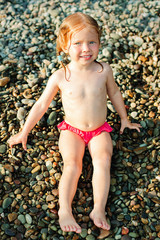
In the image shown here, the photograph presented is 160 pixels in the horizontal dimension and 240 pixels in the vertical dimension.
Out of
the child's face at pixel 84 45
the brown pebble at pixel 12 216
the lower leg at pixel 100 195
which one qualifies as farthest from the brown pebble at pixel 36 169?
the child's face at pixel 84 45

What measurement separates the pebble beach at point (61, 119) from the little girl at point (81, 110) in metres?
0.15

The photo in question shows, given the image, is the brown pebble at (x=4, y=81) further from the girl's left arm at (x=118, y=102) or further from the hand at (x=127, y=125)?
the hand at (x=127, y=125)

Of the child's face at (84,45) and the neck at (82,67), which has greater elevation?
the child's face at (84,45)

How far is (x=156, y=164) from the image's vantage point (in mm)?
2992

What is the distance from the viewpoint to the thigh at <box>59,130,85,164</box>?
2.77 metres

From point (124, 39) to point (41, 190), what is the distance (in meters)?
2.40

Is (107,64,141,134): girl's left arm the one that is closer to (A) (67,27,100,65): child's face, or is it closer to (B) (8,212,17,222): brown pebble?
(A) (67,27,100,65): child's face

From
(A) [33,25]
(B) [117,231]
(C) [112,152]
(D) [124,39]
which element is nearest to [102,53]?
(D) [124,39]

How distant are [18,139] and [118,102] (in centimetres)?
105

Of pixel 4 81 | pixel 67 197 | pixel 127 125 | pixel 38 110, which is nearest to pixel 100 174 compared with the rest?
pixel 67 197

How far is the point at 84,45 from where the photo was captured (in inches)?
98.5

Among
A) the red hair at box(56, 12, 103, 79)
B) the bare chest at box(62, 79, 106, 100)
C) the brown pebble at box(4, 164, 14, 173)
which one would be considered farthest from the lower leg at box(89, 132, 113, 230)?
the red hair at box(56, 12, 103, 79)

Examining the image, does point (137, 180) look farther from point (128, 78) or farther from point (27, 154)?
point (128, 78)

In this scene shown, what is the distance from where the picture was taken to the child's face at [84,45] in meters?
2.48
